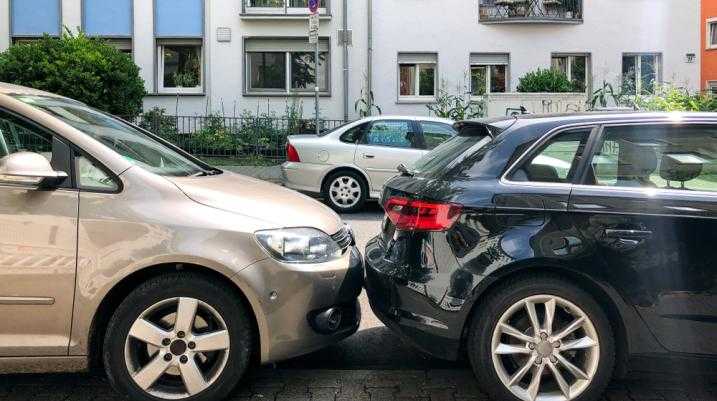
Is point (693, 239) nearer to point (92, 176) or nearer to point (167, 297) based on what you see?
point (167, 297)

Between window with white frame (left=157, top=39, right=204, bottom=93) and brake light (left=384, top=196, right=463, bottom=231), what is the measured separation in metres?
16.5

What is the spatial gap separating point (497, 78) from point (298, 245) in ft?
56.8

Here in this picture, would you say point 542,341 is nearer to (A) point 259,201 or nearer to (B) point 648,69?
(A) point 259,201

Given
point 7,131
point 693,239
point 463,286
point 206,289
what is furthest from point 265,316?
point 693,239

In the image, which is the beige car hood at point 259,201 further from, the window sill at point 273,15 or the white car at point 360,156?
the window sill at point 273,15

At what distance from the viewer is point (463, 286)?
3646 mm

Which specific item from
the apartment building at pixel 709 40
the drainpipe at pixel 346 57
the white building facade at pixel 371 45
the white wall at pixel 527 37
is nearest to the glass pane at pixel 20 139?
the white building facade at pixel 371 45

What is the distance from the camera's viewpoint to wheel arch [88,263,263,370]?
359 cm

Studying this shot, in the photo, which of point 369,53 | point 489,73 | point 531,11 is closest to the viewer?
point 369,53

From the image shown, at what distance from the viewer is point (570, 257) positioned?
358 cm

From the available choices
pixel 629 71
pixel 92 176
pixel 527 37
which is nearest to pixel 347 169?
pixel 92 176

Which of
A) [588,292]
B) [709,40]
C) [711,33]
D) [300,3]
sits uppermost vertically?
[711,33]

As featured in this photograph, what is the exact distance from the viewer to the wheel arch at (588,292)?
3.58 meters

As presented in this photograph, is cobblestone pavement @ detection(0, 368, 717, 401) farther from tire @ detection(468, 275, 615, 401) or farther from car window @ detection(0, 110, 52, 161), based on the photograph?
car window @ detection(0, 110, 52, 161)
